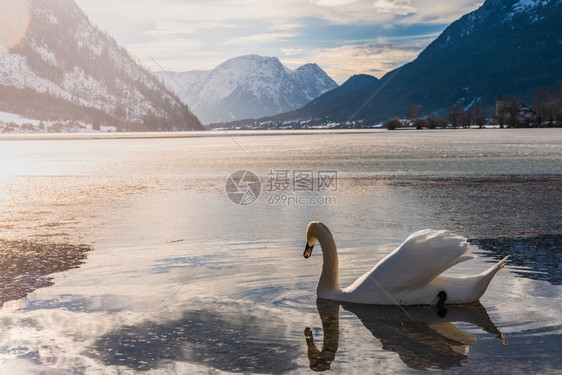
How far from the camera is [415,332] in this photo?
29.3ft

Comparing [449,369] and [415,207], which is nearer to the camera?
[449,369]

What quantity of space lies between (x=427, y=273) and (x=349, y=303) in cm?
142

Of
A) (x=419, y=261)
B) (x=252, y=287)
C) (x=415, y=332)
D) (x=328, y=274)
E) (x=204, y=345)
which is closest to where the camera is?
(x=204, y=345)

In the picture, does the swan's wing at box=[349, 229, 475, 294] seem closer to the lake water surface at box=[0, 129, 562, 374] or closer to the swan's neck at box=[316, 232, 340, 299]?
the lake water surface at box=[0, 129, 562, 374]

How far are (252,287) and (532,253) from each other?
6.18 meters

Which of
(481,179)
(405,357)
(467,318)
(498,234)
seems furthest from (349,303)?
(481,179)

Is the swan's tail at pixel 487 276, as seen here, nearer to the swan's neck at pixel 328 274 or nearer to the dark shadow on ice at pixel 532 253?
the dark shadow on ice at pixel 532 253

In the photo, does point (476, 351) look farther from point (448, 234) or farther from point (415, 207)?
point (415, 207)

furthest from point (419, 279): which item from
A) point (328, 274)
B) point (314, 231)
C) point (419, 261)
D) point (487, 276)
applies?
point (314, 231)

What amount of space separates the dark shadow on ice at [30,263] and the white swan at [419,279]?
516 cm

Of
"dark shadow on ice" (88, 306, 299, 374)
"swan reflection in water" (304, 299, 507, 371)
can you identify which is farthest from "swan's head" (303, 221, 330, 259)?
"dark shadow on ice" (88, 306, 299, 374)

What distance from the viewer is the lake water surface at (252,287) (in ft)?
25.9

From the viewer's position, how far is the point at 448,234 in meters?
10.0

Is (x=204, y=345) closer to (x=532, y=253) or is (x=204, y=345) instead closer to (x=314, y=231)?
(x=314, y=231)
